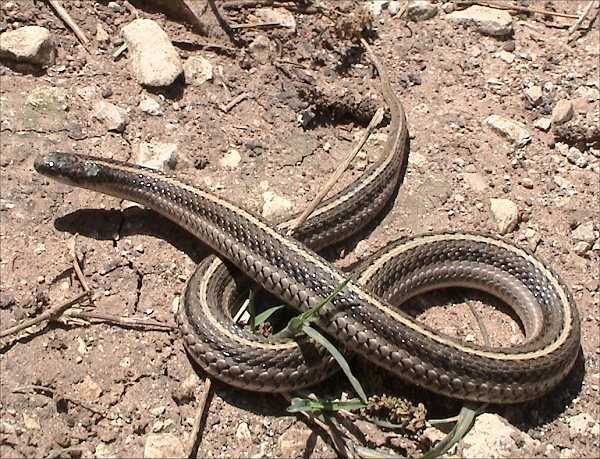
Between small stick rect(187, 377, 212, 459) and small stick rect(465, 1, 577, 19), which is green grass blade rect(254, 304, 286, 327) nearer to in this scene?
small stick rect(187, 377, 212, 459)

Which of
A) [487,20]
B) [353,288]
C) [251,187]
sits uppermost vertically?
[487,20]

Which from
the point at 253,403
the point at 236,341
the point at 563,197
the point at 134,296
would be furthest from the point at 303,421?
the point at 563,197

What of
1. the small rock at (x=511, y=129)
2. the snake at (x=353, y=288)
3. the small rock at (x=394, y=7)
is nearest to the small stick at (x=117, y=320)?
the snake at (x=353, y=288)

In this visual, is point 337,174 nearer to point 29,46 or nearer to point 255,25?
point 255,25

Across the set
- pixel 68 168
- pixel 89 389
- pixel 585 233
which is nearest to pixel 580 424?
pixel 585 233

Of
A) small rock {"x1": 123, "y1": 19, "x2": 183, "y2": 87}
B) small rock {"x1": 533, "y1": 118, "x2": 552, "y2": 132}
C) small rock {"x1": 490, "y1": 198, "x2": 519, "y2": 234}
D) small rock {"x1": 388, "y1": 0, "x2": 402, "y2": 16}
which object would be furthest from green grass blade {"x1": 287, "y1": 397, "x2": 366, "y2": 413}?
small rock {"x1": 388, "y1": 0, "x2": 402, "y2": 16}

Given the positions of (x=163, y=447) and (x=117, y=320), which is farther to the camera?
(x=117, y=320)
